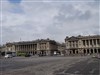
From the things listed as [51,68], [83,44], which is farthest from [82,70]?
[83,44]

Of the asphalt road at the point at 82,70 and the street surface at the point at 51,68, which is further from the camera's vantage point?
the street surface at the point at 51,68

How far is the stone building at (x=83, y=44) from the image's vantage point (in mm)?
185875

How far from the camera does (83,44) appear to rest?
193875 millimetres

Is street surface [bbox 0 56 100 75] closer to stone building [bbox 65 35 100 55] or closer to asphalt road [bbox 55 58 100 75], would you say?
asphalt road [bbox 55 58 100 75]

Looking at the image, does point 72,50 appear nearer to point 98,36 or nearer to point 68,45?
point 68,45

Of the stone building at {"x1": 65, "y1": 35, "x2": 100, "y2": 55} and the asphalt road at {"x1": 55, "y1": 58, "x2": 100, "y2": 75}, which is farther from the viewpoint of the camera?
the stone building at {"x1": 65, "y1": 35, "x2": 100, "y2": 55}

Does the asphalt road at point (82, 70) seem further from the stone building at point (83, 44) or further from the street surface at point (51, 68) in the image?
the stone building at point (83, 44)

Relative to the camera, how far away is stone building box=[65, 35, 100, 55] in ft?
610

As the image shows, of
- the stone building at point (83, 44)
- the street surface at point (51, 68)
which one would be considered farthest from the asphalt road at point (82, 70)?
the stone building at point (83, 44)

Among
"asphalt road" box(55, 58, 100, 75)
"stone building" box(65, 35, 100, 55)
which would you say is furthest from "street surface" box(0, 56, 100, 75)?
"stone building" box(65, 35, 100, 55)

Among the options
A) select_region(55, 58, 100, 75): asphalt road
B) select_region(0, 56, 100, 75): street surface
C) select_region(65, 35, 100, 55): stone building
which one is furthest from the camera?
select_region(65, 35, 100, 55): stone building

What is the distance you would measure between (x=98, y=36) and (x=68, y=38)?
88.7ft

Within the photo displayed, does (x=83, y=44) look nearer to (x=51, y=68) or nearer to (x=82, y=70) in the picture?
(x=51, y=68)

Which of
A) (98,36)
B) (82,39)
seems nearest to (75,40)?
(82,39)
